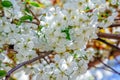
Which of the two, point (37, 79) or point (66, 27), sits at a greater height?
point (66, 27)

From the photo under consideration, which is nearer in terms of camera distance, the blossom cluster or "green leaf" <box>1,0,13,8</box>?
the blossom cluster

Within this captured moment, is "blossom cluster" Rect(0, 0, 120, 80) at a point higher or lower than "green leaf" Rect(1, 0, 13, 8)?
lower

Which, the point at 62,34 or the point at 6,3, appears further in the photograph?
the point at 6,3

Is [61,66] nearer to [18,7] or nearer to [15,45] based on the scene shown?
[15,45]

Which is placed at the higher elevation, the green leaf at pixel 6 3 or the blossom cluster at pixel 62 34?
the green leaf at pixel 6 3

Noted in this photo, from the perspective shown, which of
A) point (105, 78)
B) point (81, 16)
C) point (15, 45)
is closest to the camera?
point (81, 16)

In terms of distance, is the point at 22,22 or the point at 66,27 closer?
the point at 66,27

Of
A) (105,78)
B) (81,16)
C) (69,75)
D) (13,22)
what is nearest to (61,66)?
(69,75)

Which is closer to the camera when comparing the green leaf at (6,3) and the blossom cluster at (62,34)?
the blossom cluster at (62,34)
